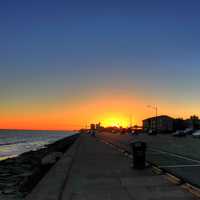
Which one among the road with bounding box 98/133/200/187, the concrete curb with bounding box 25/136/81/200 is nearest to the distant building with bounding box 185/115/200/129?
the road with bounding box 98/133/200/187

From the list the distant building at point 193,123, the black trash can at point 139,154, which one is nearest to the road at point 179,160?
the black trash can at point 139,154

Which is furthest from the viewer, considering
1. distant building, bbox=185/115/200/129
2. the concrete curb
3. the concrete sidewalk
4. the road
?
distant building, bbox=185/115/200/129

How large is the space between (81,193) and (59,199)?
103 cm

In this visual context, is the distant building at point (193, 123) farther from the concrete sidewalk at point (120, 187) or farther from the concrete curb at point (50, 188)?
the concrete curb at point (50, 188)

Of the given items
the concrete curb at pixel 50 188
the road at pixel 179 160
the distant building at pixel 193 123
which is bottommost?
the concrete curb at pixel 50 188

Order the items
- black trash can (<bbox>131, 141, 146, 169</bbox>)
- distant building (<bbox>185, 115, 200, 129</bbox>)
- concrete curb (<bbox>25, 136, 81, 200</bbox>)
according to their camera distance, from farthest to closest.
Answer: distant building (<bbox>185, 115, 200, 129</bbox>)
black trash can (<bbox>131, 141, 146, 169</bbox>)
concrete curb (<bbox>25, 136, 81, 200</bbox>)

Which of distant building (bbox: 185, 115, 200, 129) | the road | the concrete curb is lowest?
the concrete curb

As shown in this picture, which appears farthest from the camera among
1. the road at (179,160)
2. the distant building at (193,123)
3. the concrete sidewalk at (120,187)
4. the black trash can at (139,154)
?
the distant building at (193,123)

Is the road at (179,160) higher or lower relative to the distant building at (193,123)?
lower

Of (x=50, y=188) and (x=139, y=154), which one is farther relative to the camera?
(x=139, y=154)

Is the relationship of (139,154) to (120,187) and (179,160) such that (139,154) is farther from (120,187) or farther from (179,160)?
(179,160)

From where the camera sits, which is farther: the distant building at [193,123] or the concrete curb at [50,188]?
the distant building at [193,123]

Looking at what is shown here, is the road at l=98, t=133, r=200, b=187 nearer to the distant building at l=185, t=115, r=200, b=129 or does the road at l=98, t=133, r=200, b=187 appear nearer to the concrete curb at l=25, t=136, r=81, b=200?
the concrete curb at l=25, t=136, r=81, b=200

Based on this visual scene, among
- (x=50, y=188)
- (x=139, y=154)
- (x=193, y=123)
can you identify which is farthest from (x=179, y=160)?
(x=193, y=123)
